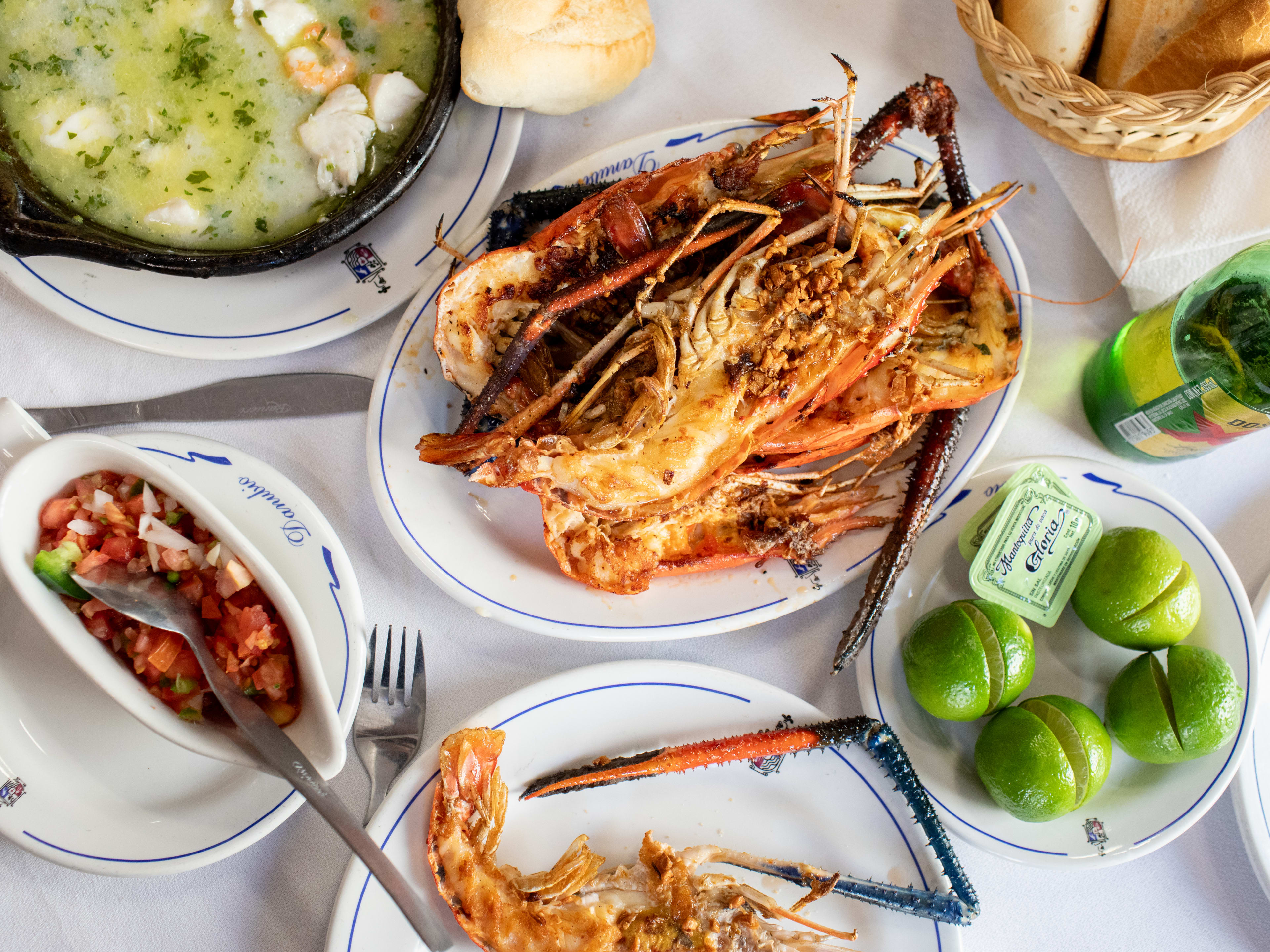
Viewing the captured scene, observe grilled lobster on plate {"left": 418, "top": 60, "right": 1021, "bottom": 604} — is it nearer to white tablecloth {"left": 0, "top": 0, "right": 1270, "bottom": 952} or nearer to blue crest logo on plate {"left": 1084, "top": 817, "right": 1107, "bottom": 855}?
white tablecloth {"left": 0, "top": 0, "right": 1270, "bottom": 952}

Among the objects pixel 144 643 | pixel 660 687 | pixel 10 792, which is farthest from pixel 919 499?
pixel 10 792

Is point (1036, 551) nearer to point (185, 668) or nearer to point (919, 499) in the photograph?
point (919, 499)

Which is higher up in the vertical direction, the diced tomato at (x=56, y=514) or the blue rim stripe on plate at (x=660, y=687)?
the diced tomato at (x=56, y=514)

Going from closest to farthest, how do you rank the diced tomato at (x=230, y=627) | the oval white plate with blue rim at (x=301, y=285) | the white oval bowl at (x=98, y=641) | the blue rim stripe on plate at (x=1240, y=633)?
the white oval bowl at (x=98, y=641) < the diced tomato at (x=230, y=627) < the blue rim stripe on plate at (x=1240, y=633) < the oval white plate with blue rim at (x=301, y=285)

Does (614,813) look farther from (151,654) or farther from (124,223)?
(124,223)

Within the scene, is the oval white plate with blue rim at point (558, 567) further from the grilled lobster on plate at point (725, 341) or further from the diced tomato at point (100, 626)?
the diced tomato at point (100, 626)

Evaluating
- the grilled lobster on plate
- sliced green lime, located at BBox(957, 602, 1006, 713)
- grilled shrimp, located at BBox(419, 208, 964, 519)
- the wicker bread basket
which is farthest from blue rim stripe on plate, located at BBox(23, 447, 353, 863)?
the wicker bread basket

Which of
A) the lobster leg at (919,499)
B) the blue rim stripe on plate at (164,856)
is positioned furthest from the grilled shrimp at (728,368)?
the blue rim stripe on plate at (164,856)
